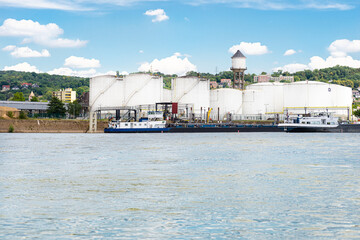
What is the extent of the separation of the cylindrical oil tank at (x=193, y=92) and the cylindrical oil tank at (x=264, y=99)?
47.7 ft

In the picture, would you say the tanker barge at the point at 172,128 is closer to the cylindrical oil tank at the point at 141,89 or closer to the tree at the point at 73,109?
the cylindrical oil tank at the point at 141,89

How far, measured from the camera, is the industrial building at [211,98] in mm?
155125

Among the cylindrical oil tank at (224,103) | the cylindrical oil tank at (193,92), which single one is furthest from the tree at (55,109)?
the cylindrical oil tank at (224,103)

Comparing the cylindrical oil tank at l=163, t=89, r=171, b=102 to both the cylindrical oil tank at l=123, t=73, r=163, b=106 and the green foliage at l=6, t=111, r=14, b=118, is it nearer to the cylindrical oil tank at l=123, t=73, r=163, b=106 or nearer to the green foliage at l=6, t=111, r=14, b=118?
the cylindrical oil tank at l=123, t=73, r=163, b=106

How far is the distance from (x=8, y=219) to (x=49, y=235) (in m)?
→ 3.05

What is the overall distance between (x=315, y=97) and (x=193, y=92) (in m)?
40.4

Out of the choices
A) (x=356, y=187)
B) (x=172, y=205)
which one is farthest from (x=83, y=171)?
(x=356, y=187)

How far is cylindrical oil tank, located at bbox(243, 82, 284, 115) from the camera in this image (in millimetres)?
165375

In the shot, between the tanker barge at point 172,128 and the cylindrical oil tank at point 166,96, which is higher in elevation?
the cylindrical oil tank at point 166,96

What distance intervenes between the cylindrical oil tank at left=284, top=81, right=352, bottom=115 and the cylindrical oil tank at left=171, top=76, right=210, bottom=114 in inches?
1109

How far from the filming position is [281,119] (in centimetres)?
16325

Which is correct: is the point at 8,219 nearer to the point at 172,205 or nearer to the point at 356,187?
the point at 172,205

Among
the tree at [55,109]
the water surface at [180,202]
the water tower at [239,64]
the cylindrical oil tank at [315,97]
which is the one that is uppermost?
the water tower at [239,64]

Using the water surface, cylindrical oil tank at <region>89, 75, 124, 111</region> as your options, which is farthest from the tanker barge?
the water surface
